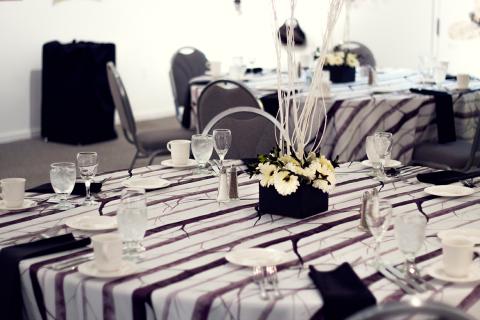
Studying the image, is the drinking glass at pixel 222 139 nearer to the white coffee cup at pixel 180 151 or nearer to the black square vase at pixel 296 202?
the white coffee cup at pixel 180 151

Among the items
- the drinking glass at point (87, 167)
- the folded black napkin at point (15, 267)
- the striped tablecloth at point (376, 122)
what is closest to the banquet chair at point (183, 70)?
the striped tablecloth at point (376, 122)

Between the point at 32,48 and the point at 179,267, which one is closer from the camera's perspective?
the point at 179,267

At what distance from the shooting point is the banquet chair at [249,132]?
3.45 meters

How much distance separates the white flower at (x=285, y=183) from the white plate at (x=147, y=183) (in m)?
0.50

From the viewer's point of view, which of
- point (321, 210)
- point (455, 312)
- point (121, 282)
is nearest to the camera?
point (455, 312)

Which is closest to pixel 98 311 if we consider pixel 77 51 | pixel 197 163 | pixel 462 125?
pixel 197 163

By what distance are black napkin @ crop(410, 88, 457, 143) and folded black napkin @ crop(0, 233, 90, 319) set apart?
2.81 meters

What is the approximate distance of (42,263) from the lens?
1.92m

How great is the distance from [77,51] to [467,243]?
17.9ft

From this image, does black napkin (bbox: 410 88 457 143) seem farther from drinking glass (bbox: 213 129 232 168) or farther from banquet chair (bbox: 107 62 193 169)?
drinking glass (bbox: 213 129 232 168)

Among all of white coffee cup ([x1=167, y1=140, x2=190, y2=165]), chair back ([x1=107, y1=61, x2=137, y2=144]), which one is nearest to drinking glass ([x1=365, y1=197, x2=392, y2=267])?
white coffee cup ([x1=167, y1=140, x2=190, y2=165])

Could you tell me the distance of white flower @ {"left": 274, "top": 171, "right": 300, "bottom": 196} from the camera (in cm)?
225

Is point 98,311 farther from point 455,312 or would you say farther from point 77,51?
point 77,51

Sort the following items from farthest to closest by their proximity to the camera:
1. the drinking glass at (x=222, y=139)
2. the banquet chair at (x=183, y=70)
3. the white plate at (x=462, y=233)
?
the banquet chair at (x=183, y=70) < the drinking glass at (x=222, y=139) < the white plate at (x=462, y=233)
